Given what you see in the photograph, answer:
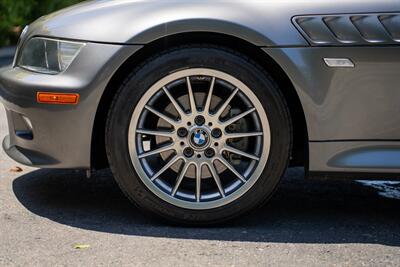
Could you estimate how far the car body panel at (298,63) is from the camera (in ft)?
12.9

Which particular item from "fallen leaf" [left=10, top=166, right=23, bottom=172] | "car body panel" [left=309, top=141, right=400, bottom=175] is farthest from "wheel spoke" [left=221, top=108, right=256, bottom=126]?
"fallen leaf" [left=10, top=166, right=23, bottom=172]

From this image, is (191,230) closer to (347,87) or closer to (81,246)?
(81,246)

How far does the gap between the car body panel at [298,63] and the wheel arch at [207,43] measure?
0.06 m

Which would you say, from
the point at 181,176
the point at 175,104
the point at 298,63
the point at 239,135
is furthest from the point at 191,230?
the point at 298,63

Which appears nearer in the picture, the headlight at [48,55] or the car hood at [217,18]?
Result: the car hood at [217,18]

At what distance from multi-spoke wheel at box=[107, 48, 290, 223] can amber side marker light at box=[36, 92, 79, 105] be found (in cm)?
20

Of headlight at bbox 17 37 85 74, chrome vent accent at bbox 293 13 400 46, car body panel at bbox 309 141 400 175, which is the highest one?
chrome vent accent at bbox 293 13 400 46

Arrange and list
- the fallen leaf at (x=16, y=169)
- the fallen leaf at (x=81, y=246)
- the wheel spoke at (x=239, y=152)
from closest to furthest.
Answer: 1. the fallen leaf at (x=81, y=246)
2. the wheel spoke at (x=239, y=152)
3. the fallen leaf at (x=16, y=169)

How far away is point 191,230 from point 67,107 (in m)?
0.87

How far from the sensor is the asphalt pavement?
12.3ft

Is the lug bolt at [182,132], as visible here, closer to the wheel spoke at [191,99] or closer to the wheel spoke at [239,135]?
the wheel spoke at [191,99]

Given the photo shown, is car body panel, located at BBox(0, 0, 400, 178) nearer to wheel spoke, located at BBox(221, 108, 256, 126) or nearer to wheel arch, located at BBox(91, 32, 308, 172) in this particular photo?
wheel arch, located at BBox(91, 32, 308, 172)

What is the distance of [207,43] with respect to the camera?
4.06 metres

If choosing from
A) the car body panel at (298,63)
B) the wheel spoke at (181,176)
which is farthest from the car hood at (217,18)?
the wheel spoke at (181,176)
